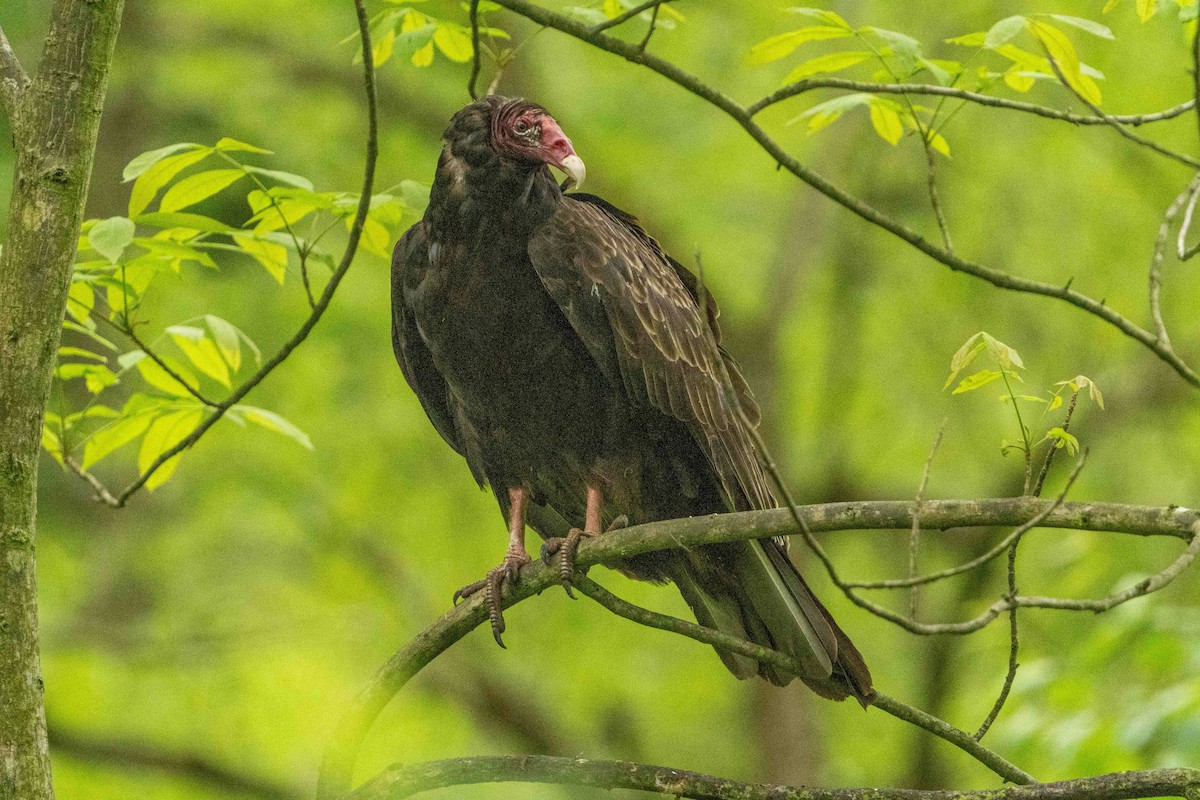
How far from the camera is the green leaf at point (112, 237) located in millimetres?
2467

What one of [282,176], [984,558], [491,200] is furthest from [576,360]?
[984,558]

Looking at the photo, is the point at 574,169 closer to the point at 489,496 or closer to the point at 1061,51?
the point at 1061,51

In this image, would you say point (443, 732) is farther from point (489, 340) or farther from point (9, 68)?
point (9, 68)

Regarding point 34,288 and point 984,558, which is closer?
point 984,558

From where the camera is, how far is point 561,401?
3459 millimetres

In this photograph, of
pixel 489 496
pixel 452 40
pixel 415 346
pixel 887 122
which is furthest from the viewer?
pixel 489 496

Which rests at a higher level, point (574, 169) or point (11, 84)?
point (574, 169)

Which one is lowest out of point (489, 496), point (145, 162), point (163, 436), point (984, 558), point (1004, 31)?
point (984, 558)

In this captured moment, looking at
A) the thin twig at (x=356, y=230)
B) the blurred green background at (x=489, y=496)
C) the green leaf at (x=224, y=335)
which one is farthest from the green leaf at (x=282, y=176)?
the blurred green background at (x=489, y=496)

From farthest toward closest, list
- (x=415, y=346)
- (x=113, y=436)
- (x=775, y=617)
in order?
(x=415, y=346)
(x=775, y=617)
(x=113, y=436)

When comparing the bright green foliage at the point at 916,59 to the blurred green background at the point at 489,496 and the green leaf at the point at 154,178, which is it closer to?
→ the green leaf at the point at 154,178

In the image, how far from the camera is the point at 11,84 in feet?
7.66

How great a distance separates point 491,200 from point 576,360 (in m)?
0.47

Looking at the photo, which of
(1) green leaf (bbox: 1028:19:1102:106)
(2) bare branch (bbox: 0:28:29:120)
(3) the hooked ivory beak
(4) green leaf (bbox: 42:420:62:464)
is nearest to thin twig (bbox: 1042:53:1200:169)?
(1) green leaf (bbox: 1028:19:1102:106)
